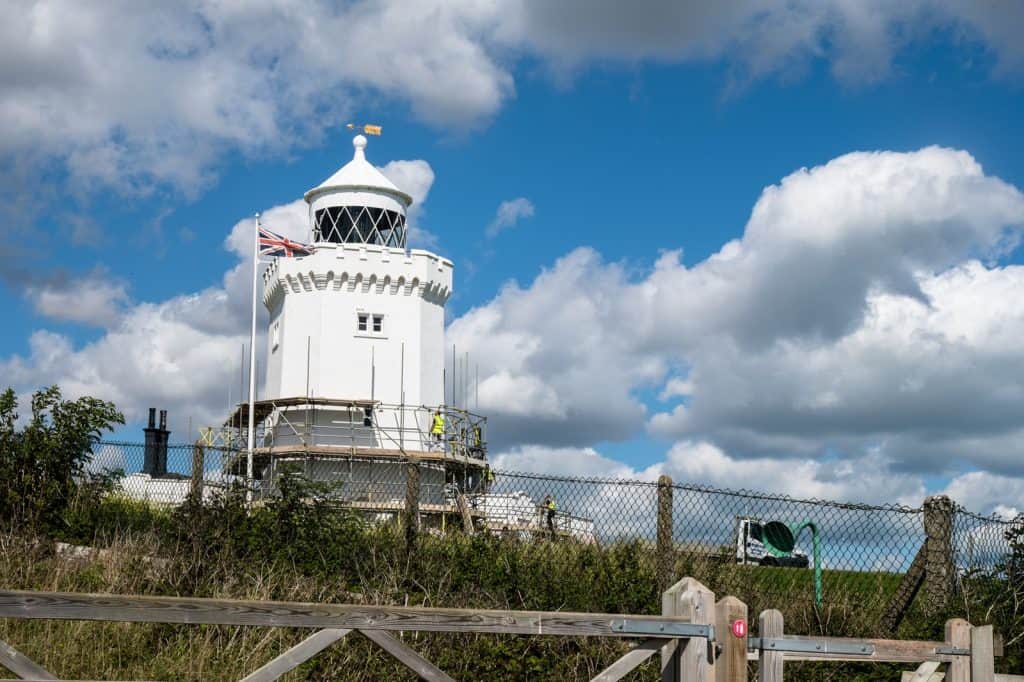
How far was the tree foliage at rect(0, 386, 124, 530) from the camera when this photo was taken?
1307 cm

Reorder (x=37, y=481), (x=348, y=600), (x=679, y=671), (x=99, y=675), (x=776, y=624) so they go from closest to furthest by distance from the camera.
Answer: (x=679, y=671) < (x=776, y=624) < (x=99, y=675) < (x=348, y=600) < (x=37, y=481)

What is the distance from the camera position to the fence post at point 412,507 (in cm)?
1156

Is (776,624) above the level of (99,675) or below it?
above

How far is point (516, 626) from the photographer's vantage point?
221 inches

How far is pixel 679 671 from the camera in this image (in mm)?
5969

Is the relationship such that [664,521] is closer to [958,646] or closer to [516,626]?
[958,646]

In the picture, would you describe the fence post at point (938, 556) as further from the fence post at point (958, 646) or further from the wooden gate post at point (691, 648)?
the wooden gate post at point (691, 648)

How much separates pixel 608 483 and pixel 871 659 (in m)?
4.40

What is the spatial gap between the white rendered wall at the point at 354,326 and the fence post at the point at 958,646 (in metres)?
29.8

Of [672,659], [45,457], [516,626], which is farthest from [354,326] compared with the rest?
[516,626]

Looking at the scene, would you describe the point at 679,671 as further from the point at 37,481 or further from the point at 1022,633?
the point at 37,481

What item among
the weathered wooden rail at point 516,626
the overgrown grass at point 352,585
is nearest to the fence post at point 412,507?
the overgrown grass at point 352,585

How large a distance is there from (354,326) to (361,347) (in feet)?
2.60

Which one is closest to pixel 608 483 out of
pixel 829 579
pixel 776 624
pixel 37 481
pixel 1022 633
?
pixel 829 579
